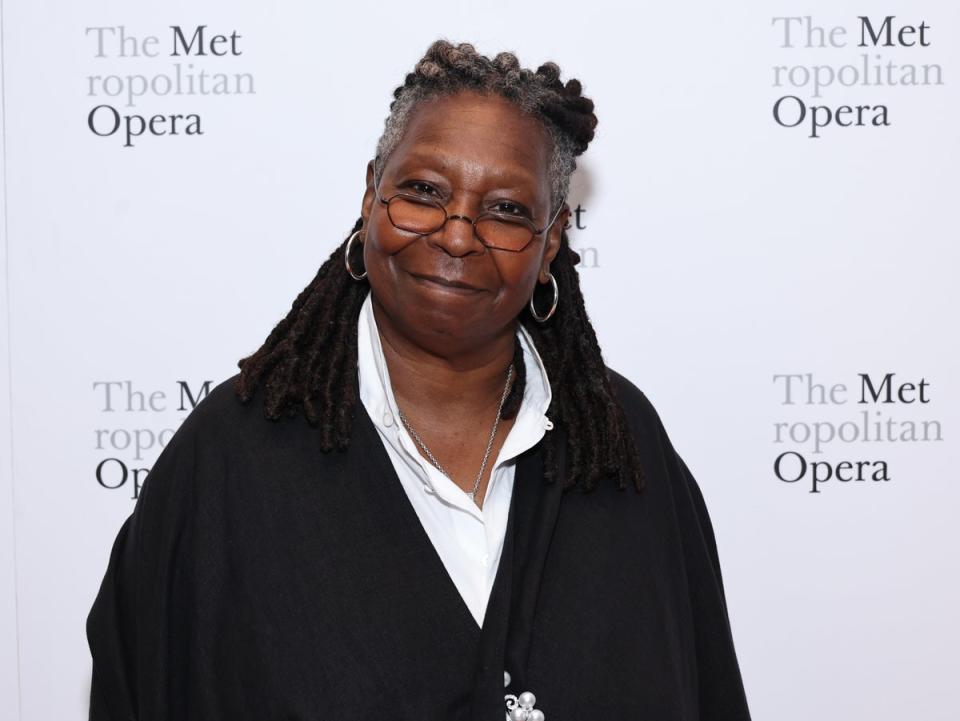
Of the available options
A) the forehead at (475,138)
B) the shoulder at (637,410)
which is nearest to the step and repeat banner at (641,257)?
the shoulder at (637,410)

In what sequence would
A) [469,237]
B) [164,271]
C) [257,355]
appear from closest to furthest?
[469,237], [257,355], [164,271]

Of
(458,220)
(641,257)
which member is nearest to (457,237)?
(458,220)

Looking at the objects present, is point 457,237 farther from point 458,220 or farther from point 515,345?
point 515,345

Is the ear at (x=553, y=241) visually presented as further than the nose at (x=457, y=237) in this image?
Yes

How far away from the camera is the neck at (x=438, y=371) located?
162 centimetres

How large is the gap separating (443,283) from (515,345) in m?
0.29

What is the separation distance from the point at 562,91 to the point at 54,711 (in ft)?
4.84

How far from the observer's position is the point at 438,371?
5.41 ft

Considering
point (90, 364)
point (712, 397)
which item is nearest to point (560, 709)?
point (712, 397)

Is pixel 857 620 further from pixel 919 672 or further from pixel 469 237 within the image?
pixel 469 237

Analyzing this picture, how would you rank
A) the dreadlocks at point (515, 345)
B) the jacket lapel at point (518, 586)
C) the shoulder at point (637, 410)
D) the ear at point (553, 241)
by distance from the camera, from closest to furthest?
1. the jacket lapel at point (518, 586)
2. the dreadlocks at point (515, 345)
3. the ear at point (553, 241)
4. the shoulder at point (637, 410)

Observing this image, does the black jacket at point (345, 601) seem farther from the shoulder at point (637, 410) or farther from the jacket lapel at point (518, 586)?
the shoulder at point (637, 410)

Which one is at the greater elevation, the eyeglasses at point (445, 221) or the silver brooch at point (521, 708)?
the eyeglasses at point (445, 221)

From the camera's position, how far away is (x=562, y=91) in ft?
5.42
